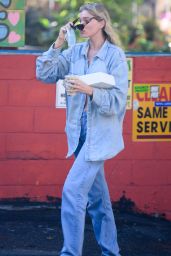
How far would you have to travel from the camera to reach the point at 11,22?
6.48 meters

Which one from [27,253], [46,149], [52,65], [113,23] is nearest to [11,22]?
[46,149]

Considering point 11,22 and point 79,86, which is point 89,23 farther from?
point 11,22

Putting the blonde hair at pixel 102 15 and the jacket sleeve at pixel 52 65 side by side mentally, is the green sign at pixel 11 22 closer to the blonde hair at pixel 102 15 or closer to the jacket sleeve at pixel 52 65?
the jacket sleeve at pixel 52 65

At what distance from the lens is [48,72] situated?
17.0 ft

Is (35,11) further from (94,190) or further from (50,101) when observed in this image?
(94,190)

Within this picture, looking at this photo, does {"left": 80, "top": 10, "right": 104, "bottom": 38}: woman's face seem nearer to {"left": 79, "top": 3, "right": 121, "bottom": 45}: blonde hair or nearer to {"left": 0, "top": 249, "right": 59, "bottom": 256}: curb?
{"left": 79, "top": 3, "right": 121, "bottom": 45}: blonde hair

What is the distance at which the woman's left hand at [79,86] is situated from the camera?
15.6 feet

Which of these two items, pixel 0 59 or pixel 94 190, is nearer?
pixel 94 190

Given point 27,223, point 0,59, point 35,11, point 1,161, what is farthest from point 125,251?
point 35,11

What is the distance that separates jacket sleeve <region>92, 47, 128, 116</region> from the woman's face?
229 mm

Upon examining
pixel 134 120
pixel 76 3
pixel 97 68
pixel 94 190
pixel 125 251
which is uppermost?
pixel 76 3

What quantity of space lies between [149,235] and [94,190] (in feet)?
4.08

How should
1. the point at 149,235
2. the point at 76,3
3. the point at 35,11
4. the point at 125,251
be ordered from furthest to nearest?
the point at 35,11 < the point at 76,3 < the point at 149,235 < the point at 125,251

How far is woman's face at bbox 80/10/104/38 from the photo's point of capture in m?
5.08
